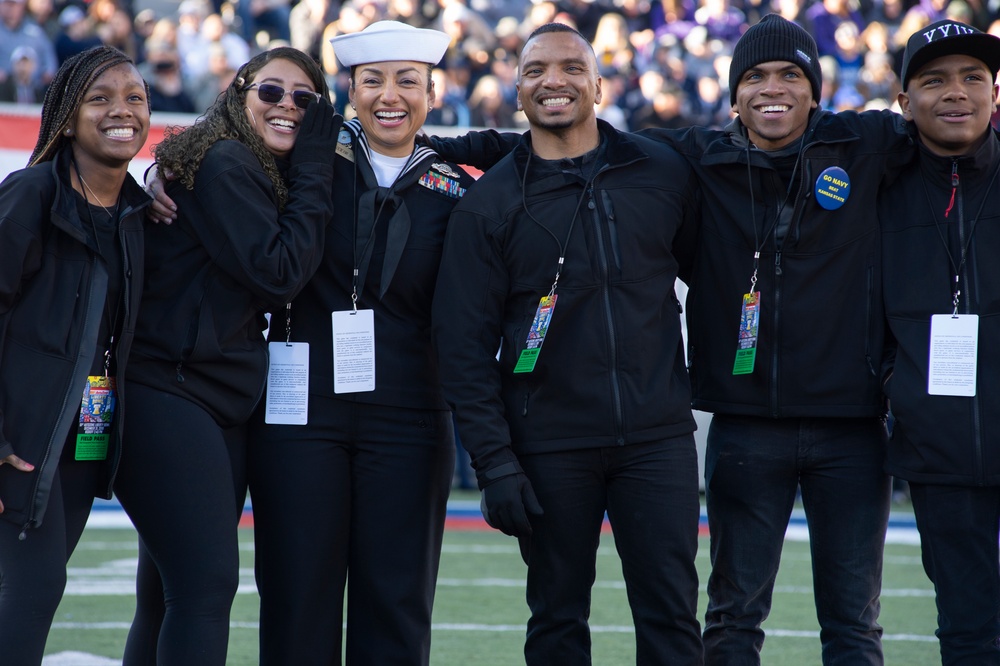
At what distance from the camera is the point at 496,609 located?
6125mm

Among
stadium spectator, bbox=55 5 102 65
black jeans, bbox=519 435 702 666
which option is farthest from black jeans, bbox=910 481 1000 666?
stadium spectator, bbox=55 5 102 65

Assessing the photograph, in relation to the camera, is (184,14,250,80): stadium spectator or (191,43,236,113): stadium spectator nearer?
(191,43,236,113): stadium spectator

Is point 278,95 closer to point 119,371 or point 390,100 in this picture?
point 390,100

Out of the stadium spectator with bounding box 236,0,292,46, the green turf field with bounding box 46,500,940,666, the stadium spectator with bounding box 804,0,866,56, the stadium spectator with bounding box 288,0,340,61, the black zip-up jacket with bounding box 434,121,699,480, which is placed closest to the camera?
the black zip-up jacket with bounding box 434,121,699,480

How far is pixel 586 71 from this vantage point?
362 centimetres

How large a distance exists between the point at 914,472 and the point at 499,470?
117 cm

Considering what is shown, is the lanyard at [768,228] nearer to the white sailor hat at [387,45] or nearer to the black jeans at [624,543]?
the black jeans at [624,543]

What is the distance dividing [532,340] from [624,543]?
63 centimetres

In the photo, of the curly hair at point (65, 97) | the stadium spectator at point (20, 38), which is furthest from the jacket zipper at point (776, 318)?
the stadium spectator at point (20, 38)

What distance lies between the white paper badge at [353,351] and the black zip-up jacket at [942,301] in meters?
1.50

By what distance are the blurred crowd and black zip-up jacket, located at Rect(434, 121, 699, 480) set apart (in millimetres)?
7555

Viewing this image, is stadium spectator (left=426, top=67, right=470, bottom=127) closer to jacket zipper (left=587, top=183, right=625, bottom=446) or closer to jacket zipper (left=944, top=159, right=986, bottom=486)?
jacket zipper (left=587, top=183, right=625, bottom=446)

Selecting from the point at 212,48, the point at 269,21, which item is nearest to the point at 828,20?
the point at 269,21

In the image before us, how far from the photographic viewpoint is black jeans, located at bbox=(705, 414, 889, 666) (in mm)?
3553
